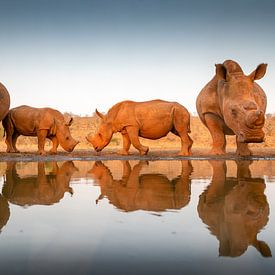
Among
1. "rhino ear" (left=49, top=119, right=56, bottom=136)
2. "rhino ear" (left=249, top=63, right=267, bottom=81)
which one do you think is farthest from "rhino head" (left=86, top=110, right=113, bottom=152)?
"rhino ear" (left=249, top=63, right=267, bottom=81)

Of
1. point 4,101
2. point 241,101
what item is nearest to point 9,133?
point 4,101

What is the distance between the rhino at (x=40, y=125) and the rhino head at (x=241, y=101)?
6.27m

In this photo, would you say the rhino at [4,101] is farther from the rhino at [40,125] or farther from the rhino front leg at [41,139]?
the rhino front leg at [41,139]

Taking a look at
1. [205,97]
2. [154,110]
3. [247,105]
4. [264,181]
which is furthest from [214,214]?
[154,110]

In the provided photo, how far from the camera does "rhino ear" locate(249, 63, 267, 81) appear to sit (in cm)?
1079

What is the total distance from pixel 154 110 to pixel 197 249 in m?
11.2

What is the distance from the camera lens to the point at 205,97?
12.2m

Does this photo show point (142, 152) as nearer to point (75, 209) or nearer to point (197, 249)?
point (75, 209)

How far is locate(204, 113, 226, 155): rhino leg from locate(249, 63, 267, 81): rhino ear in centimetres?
173

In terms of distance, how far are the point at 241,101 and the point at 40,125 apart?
7656 millimetres

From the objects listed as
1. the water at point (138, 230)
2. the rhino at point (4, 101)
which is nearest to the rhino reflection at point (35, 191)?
the water at point (138, 230)

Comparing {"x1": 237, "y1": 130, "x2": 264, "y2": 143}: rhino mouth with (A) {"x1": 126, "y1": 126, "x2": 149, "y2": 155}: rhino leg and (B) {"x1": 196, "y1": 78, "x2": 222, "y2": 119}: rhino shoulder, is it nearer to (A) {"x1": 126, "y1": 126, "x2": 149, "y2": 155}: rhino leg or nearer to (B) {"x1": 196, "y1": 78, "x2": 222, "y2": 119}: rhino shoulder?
(B) {"x1": 196, "y1": 78, "x2": 222, "y2": 119}: rhino shoulder

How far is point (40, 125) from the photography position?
14.5m

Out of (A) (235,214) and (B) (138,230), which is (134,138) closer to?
(A) (235,214)
